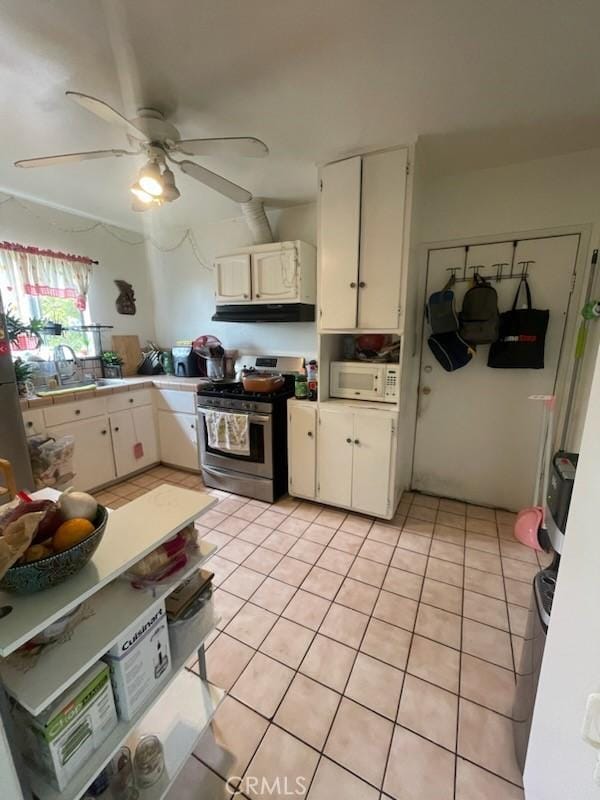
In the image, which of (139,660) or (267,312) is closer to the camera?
(139,660)

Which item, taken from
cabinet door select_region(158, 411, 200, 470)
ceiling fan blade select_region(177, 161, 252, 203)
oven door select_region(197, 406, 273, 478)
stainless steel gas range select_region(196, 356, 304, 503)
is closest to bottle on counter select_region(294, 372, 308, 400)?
stainless steel gas range select_region(196, 356, 304, 503)

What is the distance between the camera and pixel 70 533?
66cm

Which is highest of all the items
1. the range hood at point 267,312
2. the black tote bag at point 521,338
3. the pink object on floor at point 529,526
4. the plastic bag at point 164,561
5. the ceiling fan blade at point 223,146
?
the ceiling fan blade at point 223,146

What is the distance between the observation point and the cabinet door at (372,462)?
92.5 inches

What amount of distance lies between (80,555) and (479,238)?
2.85 meters

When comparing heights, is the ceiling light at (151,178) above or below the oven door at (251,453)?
above

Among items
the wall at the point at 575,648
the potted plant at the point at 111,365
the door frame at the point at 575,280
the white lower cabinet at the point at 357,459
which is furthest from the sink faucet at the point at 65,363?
the wall at the point at 575,648

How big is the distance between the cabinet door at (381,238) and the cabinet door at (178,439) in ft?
6.35

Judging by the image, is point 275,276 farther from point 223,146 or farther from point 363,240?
point 223,146

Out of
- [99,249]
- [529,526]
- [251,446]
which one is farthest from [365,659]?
[99,249]

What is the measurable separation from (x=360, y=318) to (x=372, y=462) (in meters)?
1.02

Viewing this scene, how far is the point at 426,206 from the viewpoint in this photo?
2.53 m

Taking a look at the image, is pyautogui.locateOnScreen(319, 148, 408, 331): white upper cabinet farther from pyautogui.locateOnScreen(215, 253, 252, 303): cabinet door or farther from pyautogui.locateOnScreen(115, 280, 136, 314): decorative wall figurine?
pyautogui.locateOnScreen(115, 280, 136, 314): decorative wall figurine

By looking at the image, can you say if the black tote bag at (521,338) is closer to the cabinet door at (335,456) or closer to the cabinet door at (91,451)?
the cabinet door at (335,456)
